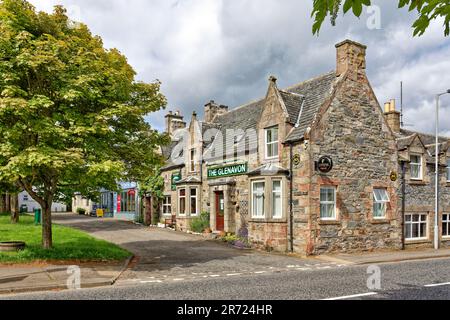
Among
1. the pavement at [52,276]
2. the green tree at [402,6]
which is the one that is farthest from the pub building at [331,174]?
the green tree at [402,6]

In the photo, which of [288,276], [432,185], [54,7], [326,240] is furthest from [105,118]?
[432,185]

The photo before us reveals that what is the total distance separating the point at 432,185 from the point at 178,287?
19.0 m

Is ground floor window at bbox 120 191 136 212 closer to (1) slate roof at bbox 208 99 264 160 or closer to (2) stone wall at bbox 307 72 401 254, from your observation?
(1) slate roof at bbox 208 99 264 160

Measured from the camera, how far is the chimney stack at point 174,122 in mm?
37619

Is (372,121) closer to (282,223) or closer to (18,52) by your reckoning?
(282,223)

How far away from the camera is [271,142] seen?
67.6 feet

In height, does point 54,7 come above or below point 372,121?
above

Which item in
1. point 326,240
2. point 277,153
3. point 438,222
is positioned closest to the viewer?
point 326,240

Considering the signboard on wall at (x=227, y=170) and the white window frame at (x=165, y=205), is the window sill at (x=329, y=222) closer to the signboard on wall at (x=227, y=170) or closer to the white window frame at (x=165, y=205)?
the signboard on wall at (x=227, y=170)

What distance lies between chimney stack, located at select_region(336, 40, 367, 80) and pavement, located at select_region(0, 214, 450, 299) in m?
9.20

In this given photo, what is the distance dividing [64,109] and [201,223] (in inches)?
588

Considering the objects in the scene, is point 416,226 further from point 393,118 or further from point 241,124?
point 241,124

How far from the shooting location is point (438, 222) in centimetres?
2312
